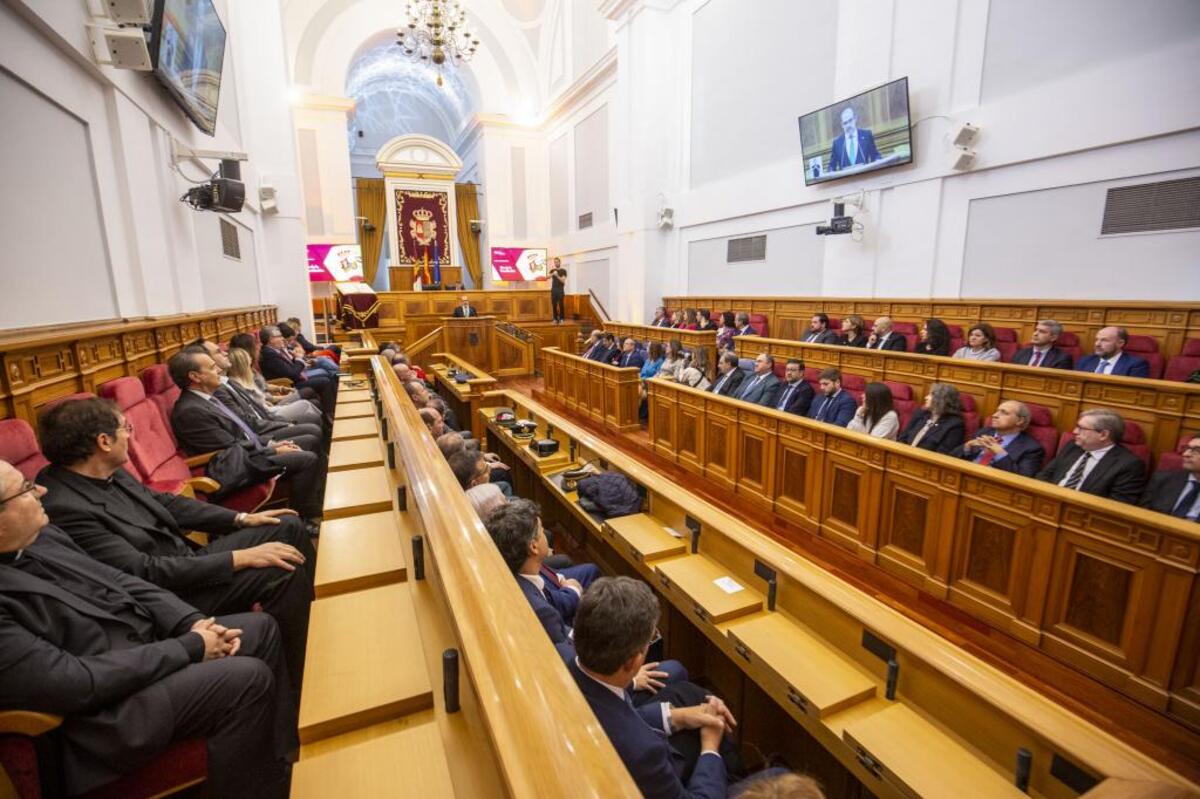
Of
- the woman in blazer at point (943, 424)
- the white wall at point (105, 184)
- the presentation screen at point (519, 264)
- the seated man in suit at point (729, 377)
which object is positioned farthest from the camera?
the presentation screen at point (519, 264)

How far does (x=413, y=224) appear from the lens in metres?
12.6

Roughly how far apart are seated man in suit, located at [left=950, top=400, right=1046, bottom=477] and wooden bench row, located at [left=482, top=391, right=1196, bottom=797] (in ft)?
5.13

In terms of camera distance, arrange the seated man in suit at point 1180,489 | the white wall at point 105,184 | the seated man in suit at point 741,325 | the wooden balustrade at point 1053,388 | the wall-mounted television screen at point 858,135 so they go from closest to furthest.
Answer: the white wall at point 105,184 < the seated man in suit at point 1180,489 < the wooden balustrade at point 1053,388 < the wall-mounted television screen at point 858,135 < the seated man in suit at point 741,325

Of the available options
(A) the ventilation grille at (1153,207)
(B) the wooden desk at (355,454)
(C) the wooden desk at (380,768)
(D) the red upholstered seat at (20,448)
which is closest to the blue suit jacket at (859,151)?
(A) the ventilation grille at (1153,207)

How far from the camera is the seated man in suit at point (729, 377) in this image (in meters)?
4.62

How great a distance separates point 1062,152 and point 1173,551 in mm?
3737

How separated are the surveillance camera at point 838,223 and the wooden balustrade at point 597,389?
2.60m

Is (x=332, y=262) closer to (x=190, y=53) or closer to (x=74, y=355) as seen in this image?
(x=190, y=53)

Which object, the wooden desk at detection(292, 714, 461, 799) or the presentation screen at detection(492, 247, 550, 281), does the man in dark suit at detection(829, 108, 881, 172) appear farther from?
the presentation screen at detection(492, 247, 550, 281)

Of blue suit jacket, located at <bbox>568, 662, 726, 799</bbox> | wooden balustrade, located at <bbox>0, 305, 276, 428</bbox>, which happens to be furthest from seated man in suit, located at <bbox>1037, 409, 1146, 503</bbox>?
wooden balustrade, located at <bbox>0, 305, 276, 428</bbox>

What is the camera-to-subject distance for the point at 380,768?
2.80 ft

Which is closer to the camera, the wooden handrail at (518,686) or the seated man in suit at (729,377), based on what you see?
the wooden handrail at (518,686)

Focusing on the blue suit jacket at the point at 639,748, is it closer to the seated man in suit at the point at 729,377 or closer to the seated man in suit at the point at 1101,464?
the seated man in suit at the point at 1101,464

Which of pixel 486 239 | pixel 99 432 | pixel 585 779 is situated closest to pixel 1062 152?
pixel 585 779
